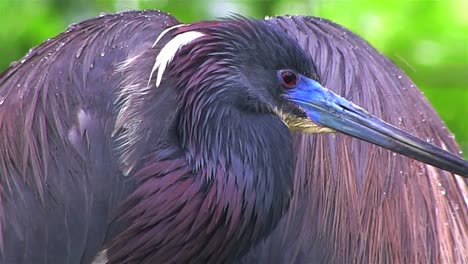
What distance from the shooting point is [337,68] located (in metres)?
4.20

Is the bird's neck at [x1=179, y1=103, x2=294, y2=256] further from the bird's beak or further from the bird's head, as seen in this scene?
the bird's beak

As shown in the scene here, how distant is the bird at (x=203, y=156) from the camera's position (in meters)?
3.61

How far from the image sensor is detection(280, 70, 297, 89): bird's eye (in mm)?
3678

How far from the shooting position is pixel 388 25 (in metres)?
5.98

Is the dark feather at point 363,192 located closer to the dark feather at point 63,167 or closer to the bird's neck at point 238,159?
the bird's neck at point 238,159

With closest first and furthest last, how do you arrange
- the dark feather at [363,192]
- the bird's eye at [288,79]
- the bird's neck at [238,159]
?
the bird's neck at [238,159]
the bird's eye at [288,79]
the dark feather at [363,192]

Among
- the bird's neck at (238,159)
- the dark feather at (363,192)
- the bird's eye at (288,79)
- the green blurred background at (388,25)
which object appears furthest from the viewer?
the green blurred background at (388,25)

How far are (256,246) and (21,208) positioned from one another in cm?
75

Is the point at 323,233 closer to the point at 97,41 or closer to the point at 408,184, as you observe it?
the point at 408,184

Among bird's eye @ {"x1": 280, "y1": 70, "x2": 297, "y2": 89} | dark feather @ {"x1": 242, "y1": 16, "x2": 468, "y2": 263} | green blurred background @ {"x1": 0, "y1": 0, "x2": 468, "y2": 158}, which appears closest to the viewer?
bird's eye @ {"x1": 280, "y1": 70, "x2": 297, "y2": 89}

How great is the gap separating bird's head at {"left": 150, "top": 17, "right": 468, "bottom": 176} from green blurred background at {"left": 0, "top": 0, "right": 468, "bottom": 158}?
1870 millimetres

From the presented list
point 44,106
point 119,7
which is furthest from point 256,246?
point 119,7

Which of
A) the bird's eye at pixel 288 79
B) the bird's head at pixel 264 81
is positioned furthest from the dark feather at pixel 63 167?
the bird's eye at pixel 288 79

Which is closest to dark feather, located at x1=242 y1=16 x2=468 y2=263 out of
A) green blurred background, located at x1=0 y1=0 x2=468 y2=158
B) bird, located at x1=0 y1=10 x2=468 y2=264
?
bird, located at x1=0 y1=10 x2=468 y2=264
